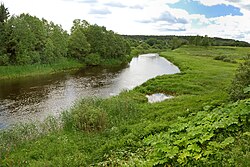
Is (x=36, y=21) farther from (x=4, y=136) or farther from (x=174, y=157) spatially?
(x=174, y=157)

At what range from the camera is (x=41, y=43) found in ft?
182

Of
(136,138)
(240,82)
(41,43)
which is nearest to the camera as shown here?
(136,138)

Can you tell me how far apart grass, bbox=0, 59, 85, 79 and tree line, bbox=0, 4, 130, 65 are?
117 cm

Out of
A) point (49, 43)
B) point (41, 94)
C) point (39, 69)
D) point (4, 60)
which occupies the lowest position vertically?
point (41, 94)

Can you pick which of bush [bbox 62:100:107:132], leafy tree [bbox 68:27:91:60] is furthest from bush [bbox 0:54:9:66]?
bush [bbox 62:100:107:132]

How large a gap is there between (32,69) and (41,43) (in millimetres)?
6658

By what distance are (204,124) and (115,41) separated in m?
70.9

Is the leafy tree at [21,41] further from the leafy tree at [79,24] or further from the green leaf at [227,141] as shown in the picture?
the green leaf at [227,141]

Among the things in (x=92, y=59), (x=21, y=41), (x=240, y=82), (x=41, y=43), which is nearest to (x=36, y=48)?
(x=41, y=43)

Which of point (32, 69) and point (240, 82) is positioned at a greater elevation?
Result: point (240, 82)

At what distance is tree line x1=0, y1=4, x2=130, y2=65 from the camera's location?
50312mm

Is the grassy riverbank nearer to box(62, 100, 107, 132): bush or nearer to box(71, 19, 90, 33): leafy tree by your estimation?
box(62, 100, 107, 132): bush

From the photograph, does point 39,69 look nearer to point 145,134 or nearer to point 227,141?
point 145,134

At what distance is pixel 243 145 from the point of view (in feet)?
27.7
